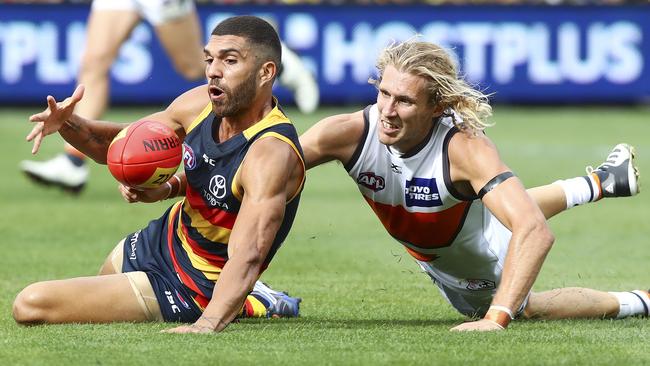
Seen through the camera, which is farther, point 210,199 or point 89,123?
point 89,123

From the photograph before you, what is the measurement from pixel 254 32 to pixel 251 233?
105cm

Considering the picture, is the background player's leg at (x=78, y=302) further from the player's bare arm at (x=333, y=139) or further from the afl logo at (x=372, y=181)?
the afl logo at (x=372, y=181)

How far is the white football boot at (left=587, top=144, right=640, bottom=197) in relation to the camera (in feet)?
26.9

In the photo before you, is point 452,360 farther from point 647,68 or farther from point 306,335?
point 647,68

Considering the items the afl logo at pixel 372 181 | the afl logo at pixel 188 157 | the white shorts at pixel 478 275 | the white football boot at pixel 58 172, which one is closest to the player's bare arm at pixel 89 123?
the afl logo at pixel 188 157

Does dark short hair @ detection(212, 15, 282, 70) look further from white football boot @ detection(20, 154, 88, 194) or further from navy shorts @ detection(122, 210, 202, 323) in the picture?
white football boot @ detection(20, 154, 88, 194)

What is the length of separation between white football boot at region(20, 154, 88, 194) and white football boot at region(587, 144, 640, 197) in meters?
6.23

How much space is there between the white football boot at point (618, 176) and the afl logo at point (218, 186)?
2.48 meters

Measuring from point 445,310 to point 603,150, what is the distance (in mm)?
10271

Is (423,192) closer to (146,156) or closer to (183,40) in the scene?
(146,156)

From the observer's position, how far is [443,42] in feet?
75.0

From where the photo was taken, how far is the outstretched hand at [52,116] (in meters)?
7.22

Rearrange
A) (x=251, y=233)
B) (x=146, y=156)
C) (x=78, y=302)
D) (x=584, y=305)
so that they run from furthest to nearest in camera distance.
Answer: (x=584, y=305) < (x=146, y=156) < (x=78, y=302) < (x=251, y=233)

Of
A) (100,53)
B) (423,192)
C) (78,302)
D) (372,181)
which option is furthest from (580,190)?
(100,53)
